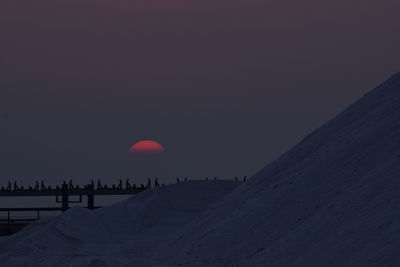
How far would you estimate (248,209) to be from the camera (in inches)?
621

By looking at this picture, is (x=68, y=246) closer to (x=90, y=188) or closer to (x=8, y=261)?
(x=8, y=261)

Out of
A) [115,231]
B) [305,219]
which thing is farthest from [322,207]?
[115,231]

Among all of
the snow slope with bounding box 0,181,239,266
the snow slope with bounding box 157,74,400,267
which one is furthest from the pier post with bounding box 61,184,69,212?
the snow slope with bounding box 157,74,400,267

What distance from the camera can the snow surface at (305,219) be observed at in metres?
10.7

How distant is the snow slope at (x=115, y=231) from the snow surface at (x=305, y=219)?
0.22 ft

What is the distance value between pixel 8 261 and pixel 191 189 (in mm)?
11985

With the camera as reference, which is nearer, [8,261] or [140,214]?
[8,261]

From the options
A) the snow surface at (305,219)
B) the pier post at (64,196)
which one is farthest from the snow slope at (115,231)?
the pier post at (64,196)

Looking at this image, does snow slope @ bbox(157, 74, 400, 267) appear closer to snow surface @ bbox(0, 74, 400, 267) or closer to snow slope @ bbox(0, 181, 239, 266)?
snow surface @ bbox(0, 74, 400, 267)

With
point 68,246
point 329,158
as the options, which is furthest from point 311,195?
point 68,246

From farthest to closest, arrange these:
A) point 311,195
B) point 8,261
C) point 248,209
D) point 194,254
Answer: point 8,261 < point 248,209 < point 194,254 < point 311,195

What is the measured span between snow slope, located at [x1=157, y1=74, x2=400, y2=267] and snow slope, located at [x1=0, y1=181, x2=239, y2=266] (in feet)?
6.12

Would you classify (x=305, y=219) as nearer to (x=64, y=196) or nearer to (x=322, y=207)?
(x=322, y=207)

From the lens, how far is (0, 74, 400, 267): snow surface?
10.7m
